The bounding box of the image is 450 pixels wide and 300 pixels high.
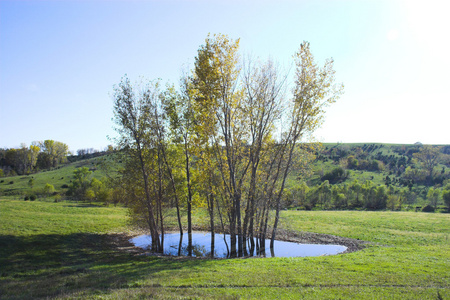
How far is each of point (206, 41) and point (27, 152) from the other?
525 feet

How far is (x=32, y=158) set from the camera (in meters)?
142

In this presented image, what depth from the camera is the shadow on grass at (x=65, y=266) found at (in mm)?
12000

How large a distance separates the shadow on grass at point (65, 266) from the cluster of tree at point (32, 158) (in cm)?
13238

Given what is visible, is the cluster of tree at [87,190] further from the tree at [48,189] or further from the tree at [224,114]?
the tree at [224,114]

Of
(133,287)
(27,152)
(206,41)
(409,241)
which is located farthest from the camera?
(27,152)

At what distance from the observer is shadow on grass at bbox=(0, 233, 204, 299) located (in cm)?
1200

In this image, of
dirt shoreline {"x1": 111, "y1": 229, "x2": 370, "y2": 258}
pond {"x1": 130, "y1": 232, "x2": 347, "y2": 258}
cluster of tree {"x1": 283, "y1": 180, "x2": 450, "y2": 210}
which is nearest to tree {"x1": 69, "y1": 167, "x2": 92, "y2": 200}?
dirt shoreline {"x1": 111, "y1": 229, "x2": 370, "y2": 258}

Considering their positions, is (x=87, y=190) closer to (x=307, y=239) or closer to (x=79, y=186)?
(x=79, y=186)

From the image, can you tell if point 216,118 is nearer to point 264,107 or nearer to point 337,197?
point 264,107

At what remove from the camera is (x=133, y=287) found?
12.0 meters

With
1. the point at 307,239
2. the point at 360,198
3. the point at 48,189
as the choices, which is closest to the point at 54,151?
the point at 48,189

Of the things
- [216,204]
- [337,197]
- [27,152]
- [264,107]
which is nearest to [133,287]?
[216,204]

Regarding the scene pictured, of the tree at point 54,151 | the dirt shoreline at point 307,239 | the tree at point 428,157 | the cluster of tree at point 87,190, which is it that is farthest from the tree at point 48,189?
the tree at point 428,157

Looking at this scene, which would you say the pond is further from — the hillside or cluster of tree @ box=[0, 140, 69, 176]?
cluster of tree @ box=[0, 140, 69, 176]
